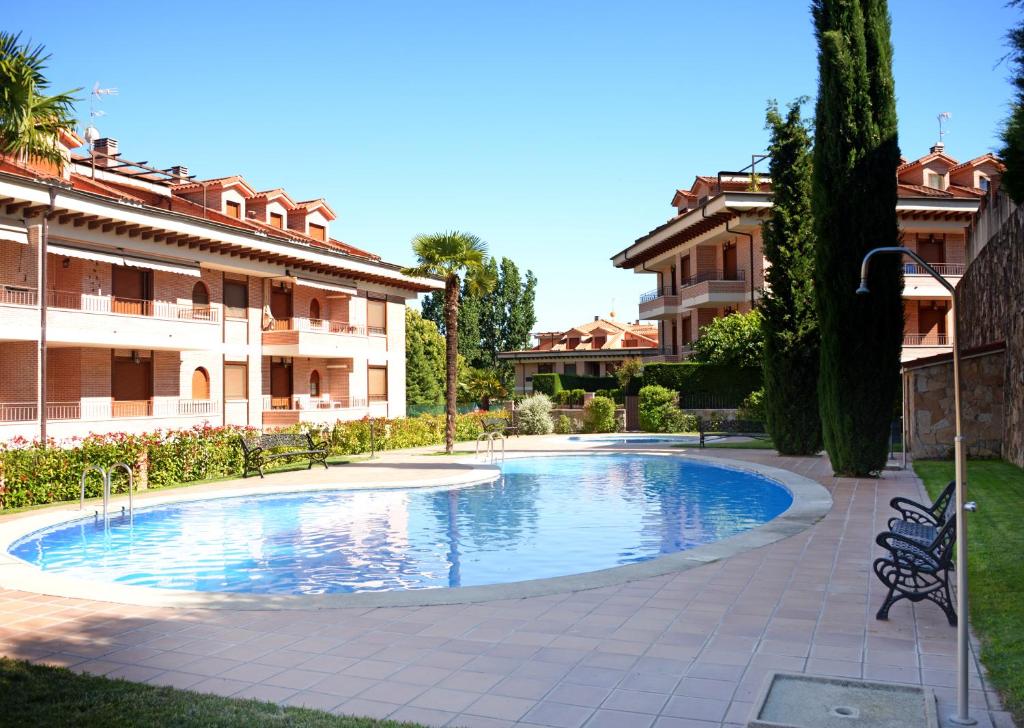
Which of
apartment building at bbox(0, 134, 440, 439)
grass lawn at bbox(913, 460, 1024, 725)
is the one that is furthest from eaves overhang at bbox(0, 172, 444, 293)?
grass lawn at bbox(913, 460, 1024, 725)

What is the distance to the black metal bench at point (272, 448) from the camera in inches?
831

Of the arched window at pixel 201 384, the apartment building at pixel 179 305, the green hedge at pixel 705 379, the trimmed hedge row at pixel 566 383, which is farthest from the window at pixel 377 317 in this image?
the green hedge at pixel 705 379

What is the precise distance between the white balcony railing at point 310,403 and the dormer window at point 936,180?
2832 centimetres

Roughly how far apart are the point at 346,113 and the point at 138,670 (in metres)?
15.8

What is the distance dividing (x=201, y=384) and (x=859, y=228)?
21.5 meters

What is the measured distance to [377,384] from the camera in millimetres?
37062

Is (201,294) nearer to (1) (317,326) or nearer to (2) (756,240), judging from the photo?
(1) (317,326)

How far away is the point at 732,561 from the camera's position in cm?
954

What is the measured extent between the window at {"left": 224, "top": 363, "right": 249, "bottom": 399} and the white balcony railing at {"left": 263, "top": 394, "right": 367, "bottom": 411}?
113 cm

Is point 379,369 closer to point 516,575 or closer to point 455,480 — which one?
point 455,480

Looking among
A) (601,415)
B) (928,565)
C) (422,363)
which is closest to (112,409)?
(601,415)

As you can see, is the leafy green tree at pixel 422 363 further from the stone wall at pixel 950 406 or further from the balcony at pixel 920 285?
the stone wall at pixel 950 406

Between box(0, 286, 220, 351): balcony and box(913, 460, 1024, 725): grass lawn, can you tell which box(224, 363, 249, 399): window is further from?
box(913, 460, 1024, 725): grass lawn

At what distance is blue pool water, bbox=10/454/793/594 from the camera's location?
1112cm
